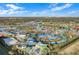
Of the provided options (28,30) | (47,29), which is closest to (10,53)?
(28,30)

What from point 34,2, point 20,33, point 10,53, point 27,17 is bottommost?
point 10,53

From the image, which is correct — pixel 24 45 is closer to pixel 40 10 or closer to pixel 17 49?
pixel 17 49

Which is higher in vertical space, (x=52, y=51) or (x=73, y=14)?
(x=73, y=14)

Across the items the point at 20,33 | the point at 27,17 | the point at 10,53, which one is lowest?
the point at 10,53

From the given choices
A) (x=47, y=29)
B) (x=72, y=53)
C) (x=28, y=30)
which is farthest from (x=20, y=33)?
(x=72, y=53)

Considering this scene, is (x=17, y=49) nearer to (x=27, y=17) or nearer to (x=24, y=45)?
(x=24, y=45)

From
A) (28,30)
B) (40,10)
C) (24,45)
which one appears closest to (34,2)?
Answer: (40,10)

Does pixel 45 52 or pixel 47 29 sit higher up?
pixel 47 29

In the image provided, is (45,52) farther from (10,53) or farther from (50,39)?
(10,53)
